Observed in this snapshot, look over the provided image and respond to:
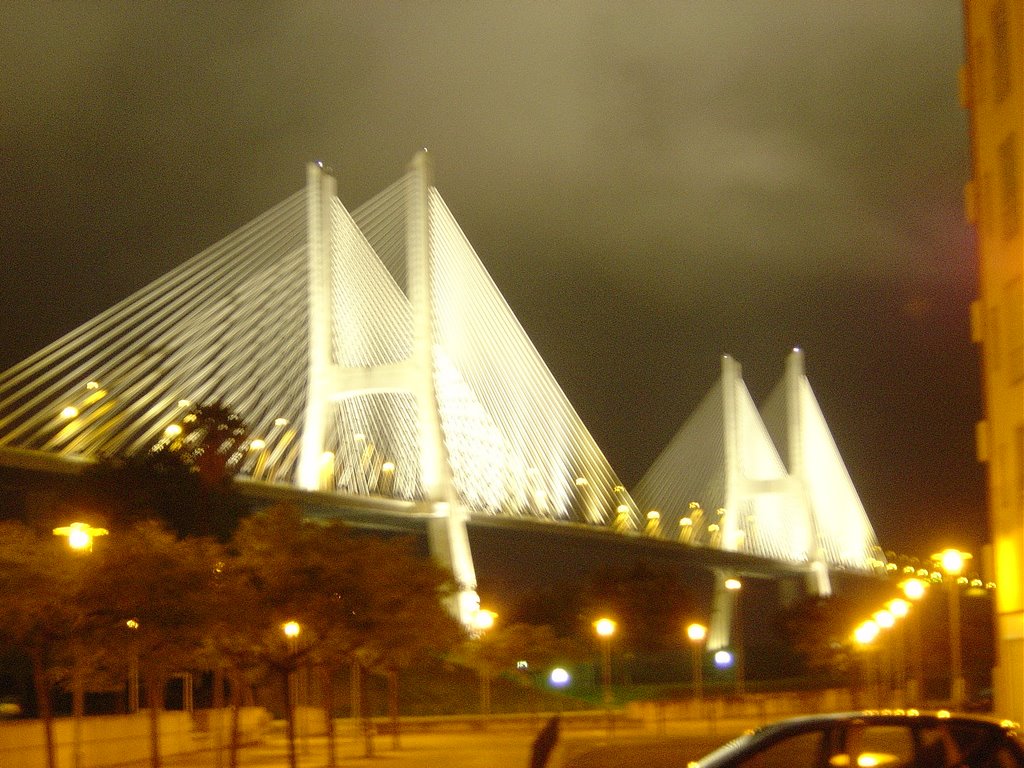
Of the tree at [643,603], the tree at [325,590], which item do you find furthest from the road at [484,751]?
the tree at [643,603]

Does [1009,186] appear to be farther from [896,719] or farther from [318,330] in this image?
[318,330]

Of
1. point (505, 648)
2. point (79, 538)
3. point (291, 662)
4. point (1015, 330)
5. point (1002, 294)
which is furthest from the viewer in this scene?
point (505, 648)

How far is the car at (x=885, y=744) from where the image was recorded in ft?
25.4

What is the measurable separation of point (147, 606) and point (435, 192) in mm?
25840

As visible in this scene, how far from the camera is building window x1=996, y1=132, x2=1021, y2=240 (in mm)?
21531

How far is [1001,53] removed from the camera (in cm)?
2269

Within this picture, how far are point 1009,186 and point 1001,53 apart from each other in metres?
2.14

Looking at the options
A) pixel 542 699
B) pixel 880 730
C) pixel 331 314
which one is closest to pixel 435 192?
pixel 331 314

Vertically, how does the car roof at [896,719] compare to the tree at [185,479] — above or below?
below

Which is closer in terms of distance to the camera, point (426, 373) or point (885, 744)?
point (885, 744)

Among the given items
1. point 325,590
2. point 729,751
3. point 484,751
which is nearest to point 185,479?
point 484,751

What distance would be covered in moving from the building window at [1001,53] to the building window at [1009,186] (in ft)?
2.61

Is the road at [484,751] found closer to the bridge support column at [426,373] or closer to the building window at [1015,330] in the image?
the bridge support column at [426,373]

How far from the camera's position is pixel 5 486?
4284cm
